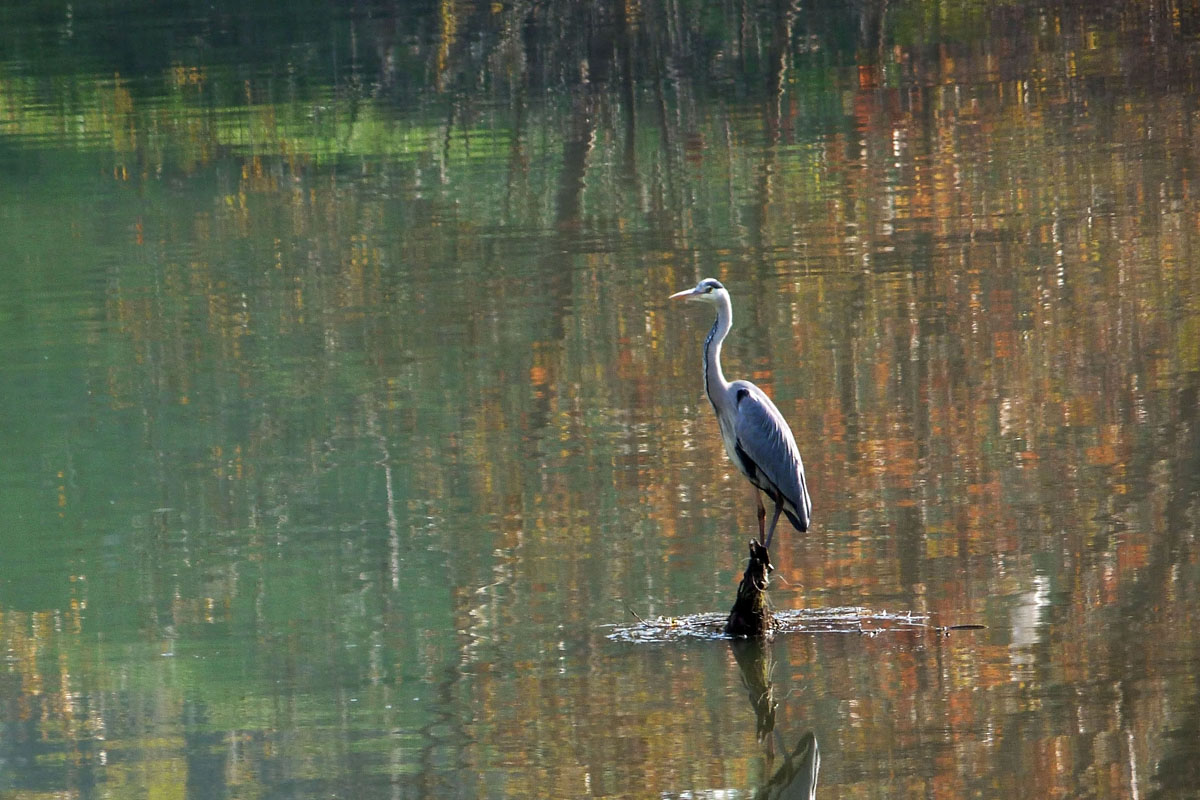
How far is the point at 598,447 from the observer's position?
12938 millimetres

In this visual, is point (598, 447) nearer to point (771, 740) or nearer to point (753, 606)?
point (753, 606)

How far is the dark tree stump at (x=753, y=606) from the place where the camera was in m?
8.78

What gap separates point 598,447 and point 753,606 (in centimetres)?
407

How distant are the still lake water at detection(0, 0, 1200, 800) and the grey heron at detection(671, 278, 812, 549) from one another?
66cm

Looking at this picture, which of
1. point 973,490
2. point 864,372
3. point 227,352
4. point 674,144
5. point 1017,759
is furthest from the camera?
point 674,144

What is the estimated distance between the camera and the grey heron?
359 inches

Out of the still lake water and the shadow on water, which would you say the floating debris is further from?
the shadow on water

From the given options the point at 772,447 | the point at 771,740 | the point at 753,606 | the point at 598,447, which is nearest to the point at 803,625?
the point at 753,606

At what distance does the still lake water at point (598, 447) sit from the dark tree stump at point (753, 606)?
163 mm

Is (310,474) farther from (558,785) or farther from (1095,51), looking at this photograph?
(1095,51)

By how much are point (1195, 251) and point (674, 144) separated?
31.5 feet

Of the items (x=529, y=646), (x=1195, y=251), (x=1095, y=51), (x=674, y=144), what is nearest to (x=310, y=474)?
(x=529, y=646)

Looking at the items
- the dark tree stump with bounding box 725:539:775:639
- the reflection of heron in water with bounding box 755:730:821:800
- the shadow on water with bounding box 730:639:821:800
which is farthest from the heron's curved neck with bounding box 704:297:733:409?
the reflection of heron in water with bounding box 755:730:821:800

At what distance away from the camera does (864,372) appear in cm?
1425
